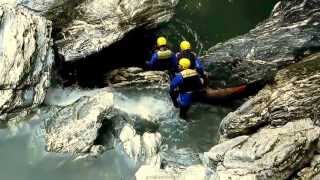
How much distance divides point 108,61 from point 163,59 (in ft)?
5.94

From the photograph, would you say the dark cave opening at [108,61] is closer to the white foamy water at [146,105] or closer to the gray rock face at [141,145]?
the white foamy water at [146,105]

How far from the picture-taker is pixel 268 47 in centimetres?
1647

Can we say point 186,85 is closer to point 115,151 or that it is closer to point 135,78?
point 135,78

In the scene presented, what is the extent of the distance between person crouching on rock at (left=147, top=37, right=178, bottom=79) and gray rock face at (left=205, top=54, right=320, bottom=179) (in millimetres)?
3459

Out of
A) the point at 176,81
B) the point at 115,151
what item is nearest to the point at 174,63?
the point at 176,81

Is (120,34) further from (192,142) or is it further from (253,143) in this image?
(253,143)

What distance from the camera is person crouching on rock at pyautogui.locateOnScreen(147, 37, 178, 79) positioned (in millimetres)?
16938

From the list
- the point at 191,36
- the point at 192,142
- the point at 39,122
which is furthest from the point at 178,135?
the point at 191,36

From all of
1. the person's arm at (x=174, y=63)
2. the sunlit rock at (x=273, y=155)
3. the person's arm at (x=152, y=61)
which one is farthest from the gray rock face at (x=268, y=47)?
the sunlit rock at (x=273, y=155)

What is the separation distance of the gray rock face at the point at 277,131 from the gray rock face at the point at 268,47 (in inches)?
51.7

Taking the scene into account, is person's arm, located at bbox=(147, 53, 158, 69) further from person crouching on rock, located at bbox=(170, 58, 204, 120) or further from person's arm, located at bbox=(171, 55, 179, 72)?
A: person crouching on rock, located at bbox=(170, 58, 204, 120)

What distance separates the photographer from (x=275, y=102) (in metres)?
13.5

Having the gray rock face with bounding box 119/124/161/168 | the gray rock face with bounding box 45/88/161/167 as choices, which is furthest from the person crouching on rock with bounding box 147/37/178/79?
the gray rock face with bounding box 119/124/161/168

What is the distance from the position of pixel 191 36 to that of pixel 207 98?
14.5 feet
